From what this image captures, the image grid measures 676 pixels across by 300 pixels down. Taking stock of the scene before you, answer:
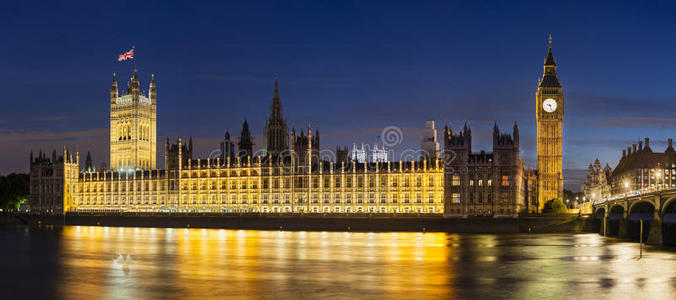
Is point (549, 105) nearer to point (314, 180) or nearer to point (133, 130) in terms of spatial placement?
point (314, 180)

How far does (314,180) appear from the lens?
126 meters

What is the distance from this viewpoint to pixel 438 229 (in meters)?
104

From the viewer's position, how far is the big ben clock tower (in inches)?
4966

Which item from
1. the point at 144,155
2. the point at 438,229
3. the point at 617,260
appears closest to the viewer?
the point at 617,260

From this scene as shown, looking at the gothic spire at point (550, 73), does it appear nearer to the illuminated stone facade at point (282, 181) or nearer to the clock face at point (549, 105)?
the clock face at point (549, 105)

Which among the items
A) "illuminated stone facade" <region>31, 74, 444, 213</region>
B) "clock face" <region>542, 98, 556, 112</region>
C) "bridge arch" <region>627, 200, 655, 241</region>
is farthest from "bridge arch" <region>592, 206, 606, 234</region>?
"clock face" <region>542, 98, 556, 112</region>

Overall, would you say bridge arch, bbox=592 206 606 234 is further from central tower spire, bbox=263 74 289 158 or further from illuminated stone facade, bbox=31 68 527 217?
central tower spire, bbox=263 74 289 158

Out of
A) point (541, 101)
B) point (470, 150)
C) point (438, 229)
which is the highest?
point (541, 101)

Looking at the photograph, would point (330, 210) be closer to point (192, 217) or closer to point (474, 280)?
point (192, 217)

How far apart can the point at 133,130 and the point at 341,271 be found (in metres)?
134

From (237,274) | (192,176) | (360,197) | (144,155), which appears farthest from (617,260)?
(144,155)

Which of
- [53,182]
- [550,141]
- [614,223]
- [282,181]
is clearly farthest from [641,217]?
[53,182]

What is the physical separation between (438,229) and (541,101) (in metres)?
36.8

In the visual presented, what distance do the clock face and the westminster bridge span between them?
2679 centimetres
